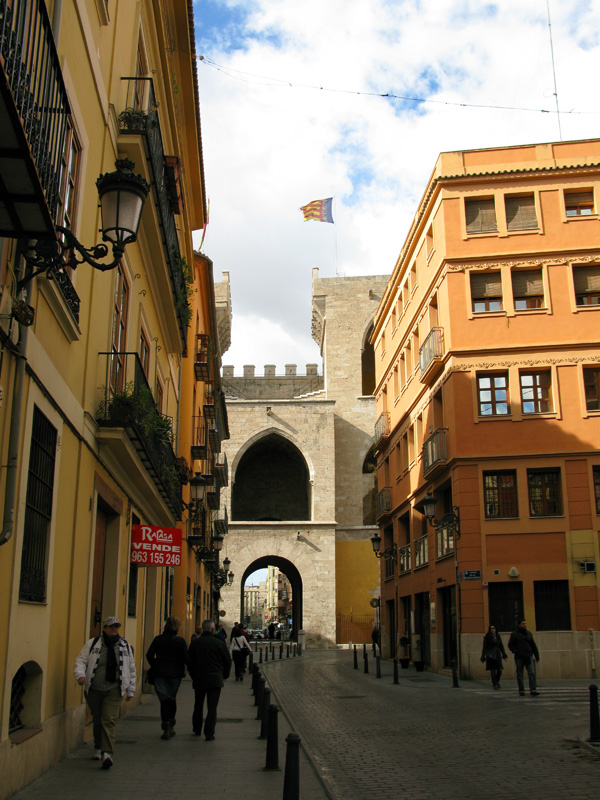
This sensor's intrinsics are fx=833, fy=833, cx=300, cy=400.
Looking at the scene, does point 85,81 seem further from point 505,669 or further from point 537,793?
point 505,669

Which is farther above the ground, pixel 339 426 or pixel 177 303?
pixel 339 426

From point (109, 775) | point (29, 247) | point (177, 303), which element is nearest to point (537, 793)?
point (109, 775)

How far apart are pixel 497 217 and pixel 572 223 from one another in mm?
2166

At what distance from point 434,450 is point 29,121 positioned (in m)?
21.2

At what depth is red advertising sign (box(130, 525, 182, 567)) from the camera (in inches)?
507

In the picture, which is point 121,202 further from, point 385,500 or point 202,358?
point 385,500

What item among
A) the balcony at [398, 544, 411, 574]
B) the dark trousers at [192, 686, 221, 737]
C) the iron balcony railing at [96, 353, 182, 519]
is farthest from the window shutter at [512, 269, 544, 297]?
the dark trousers at [192, 686, 221, 737]

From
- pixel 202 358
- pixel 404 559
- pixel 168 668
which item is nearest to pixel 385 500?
pixel 404 559

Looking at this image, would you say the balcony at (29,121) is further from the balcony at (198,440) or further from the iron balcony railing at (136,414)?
the balcony at (198,440)

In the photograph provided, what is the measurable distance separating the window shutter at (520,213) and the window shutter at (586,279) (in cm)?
196

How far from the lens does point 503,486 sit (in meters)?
22.9

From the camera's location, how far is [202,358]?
26.4 metres

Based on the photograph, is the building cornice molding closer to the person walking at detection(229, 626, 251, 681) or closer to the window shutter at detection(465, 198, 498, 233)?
the window shutter at detection(465, 198, 498, 233)

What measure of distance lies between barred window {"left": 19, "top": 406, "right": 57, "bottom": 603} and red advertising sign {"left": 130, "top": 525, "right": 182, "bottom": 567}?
5.20 metres
